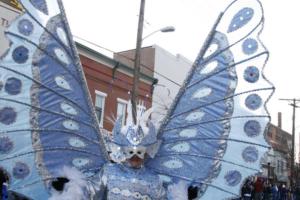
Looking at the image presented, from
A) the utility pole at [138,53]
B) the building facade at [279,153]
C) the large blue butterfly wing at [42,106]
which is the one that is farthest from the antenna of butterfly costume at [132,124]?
the building facade at [279,153]

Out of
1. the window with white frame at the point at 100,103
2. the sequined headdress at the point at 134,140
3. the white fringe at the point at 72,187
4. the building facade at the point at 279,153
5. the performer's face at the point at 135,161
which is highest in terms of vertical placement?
the building facade at the point at 279,153

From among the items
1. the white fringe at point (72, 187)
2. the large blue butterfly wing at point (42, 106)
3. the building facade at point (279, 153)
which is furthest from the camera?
the building facade at point (279, 153)

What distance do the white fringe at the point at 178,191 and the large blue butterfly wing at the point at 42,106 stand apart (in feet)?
3.11

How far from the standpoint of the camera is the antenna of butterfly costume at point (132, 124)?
18.0 ft

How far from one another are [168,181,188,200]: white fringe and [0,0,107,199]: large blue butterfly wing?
946 millimetres

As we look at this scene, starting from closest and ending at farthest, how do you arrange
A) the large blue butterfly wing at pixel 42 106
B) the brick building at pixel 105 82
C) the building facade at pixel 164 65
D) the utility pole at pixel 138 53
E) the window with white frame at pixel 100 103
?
1. the large blue butterfly wing at pixel 42 106
2. the utility pole at pixel 138 53
3. the brick building at pixel 105 82
4. the window with white frame at pixel 100 103
5. the building facade at pixel 164 65

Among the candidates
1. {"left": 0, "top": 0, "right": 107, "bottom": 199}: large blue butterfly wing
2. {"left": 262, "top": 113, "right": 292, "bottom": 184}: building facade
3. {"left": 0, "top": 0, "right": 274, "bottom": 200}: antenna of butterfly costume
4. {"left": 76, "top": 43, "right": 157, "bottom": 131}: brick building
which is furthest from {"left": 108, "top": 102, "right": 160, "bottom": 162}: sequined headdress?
{"left": 262, "top": 113, "right": 292, "bottom": 184}: building facade

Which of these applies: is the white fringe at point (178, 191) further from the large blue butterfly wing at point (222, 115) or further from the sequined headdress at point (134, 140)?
the sequined headdress at point (134, 140)

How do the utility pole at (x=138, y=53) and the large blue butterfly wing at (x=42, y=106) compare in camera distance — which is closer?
the large blue butterfly wing at (x=42, y=106)

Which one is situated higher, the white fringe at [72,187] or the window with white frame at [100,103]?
the window with white frame at [100,103]

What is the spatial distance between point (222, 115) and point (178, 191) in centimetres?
102

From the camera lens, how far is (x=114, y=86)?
19.1 metres

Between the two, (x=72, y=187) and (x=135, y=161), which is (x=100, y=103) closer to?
(x=135, y=161)

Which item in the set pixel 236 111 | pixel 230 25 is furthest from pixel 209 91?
pixel 230 25
